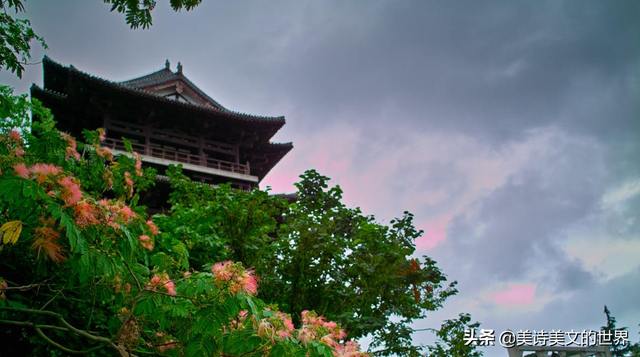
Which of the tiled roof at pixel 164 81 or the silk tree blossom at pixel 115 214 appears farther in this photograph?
the tiled roof at pixel 164 81

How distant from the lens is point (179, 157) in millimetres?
17172

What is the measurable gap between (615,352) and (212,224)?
2590cm

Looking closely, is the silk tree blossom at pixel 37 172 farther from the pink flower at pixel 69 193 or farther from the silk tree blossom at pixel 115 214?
the silk tree blossom at pixel 115 214

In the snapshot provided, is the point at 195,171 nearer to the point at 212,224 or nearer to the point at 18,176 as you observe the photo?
the point at 212,224

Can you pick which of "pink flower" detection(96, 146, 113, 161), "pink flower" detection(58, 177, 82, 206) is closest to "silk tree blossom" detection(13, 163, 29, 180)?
"pink flower" detection(58, 177, 82, 206)

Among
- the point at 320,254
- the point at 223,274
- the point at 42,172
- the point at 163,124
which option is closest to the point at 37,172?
the point at 42,172

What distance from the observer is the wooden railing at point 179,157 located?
16.1 m

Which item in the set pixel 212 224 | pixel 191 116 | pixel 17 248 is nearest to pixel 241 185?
pixel 191 116

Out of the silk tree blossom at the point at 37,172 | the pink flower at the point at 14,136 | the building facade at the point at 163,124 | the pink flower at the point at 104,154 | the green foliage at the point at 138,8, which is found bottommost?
the silk tree blossom at the point at 37,172

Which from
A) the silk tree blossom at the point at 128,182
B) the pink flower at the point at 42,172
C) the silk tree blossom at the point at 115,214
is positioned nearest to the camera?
the pink flower at the point at 42,172

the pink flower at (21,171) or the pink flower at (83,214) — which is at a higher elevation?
the pink flower at (21,171)

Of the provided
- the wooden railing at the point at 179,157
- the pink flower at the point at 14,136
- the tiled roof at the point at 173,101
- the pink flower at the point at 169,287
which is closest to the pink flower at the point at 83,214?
the pink flower at the point at 169,287

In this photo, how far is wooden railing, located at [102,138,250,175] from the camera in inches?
632

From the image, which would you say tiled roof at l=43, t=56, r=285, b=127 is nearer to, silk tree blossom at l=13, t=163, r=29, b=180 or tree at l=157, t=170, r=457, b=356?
tree at l=157, t=170, r=457, b=356
